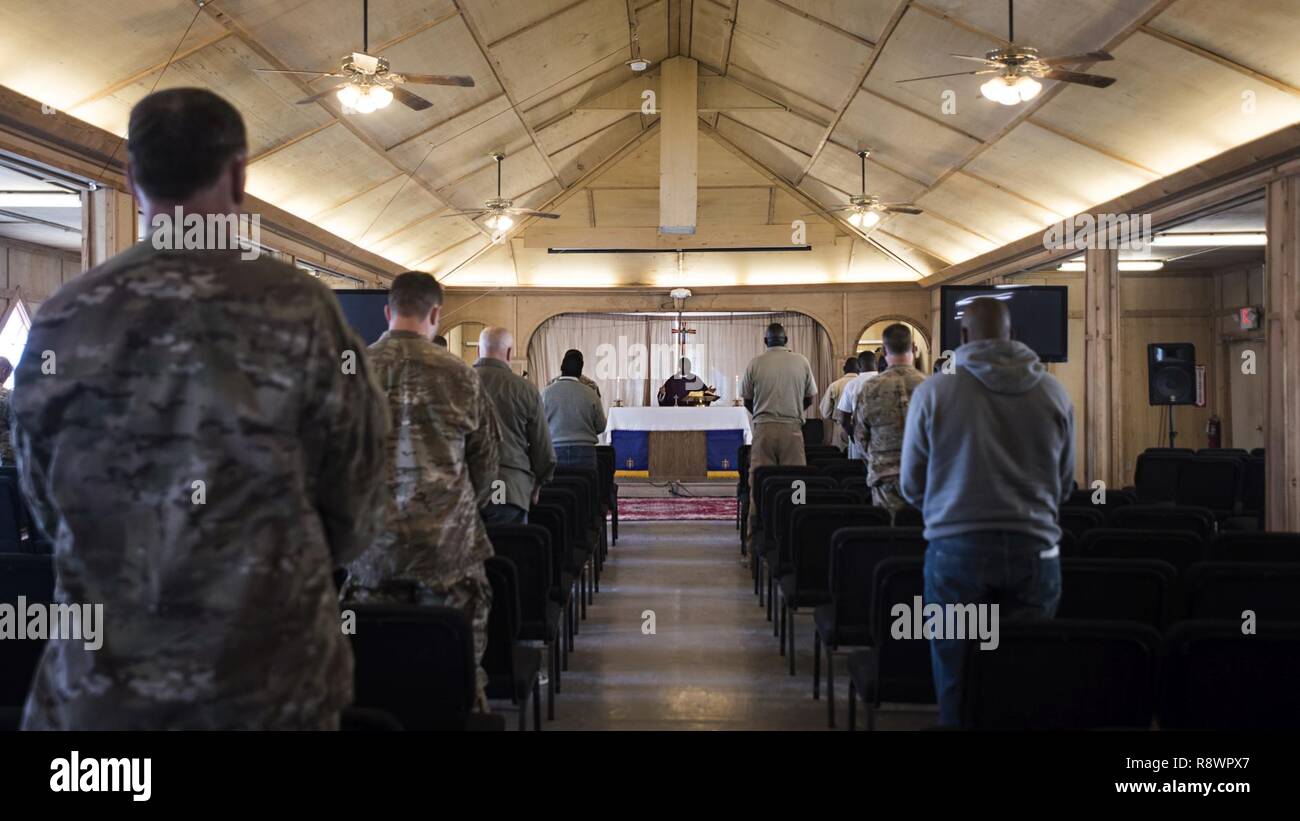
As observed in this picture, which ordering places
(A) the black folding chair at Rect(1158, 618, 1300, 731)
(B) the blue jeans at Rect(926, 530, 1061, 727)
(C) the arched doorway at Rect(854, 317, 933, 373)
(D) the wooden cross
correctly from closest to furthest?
(A) the black folding chair at Rect(1158, 618, 1300, 731)
(B) the blue jeans at Rect(926, 530, 1061, 727)
(C) the arched doorway at Rect(854, 317, 933, 373)
(D) the wooden cross

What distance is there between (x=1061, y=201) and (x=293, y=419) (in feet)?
35.6

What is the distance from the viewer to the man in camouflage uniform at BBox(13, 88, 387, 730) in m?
1.47

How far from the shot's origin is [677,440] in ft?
50.9

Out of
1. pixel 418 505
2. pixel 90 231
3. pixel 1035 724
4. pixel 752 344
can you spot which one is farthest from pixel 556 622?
pixel 752 344

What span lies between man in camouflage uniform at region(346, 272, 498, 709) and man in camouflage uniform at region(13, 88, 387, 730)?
1502mm

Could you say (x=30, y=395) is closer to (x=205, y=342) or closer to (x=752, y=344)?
(x=205, y=342)

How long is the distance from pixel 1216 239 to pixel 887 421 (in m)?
10.2

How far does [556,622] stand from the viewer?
443 cm

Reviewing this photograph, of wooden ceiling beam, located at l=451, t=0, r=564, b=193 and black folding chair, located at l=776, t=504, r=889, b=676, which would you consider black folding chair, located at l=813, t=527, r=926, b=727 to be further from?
wooden ceiling beam, located at l=451, t=0, r=564, b=193

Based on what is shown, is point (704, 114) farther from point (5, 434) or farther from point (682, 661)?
point (682, 661)

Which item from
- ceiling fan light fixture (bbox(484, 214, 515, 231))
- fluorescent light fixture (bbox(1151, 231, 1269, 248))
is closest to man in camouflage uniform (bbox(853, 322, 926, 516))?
ceiling fan light fixture (bbox(484, 214, 515, 231))

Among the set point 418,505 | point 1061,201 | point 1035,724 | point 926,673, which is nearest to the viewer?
point 1035,724

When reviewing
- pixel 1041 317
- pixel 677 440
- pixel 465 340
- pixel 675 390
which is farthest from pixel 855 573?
pixel 465 340

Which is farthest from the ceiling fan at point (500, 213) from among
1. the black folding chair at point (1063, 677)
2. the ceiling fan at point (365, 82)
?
the black folding chair at point (1063, 677)
